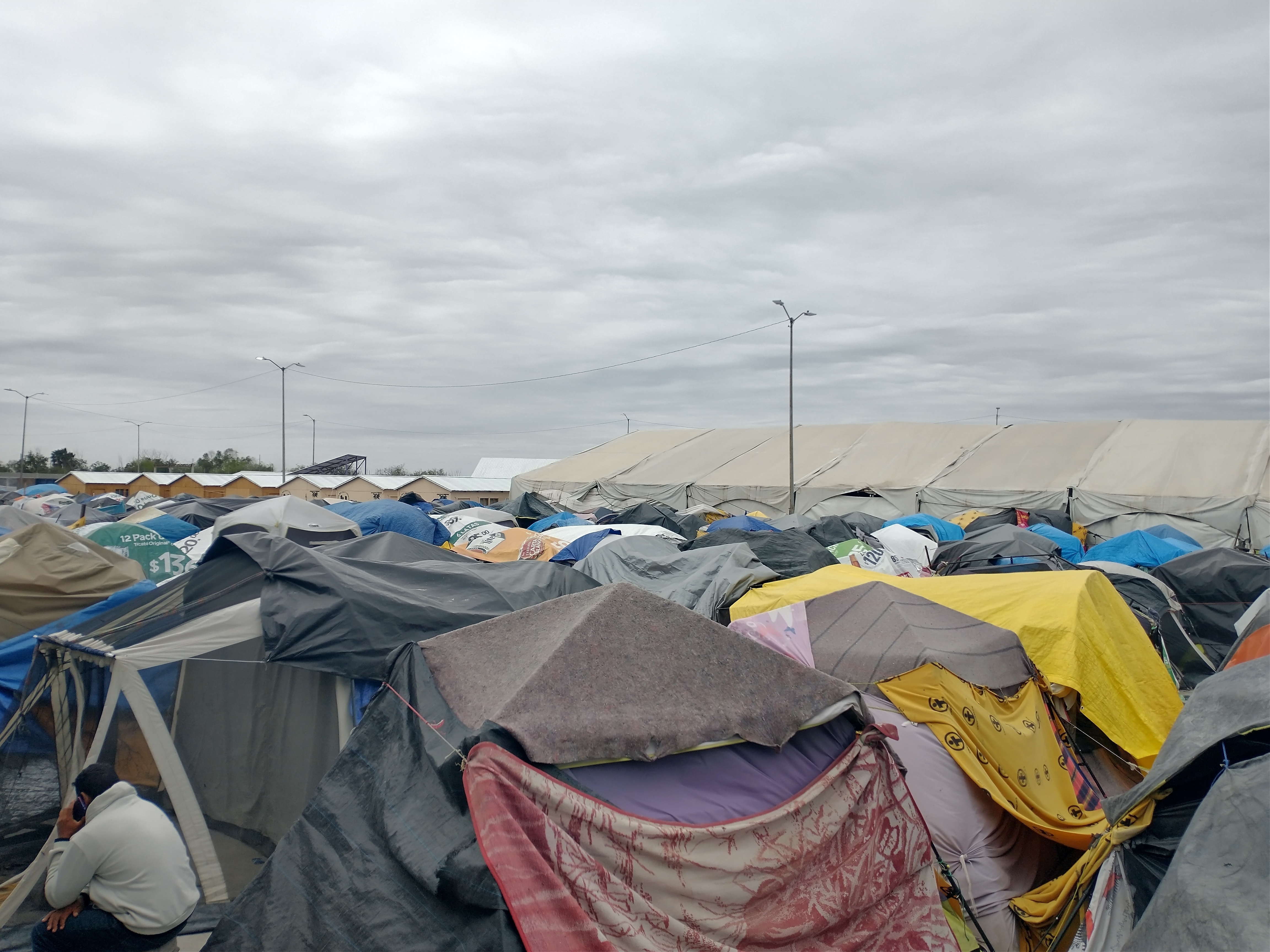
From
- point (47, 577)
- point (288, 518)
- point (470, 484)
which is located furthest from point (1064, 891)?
point (470, 484)

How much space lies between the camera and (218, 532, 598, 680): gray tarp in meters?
5.92

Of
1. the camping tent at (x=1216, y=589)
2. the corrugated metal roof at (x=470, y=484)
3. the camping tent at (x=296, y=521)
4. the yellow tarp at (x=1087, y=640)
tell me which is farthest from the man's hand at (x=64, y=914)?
the corrugated metal roof at (x=470, y=484)

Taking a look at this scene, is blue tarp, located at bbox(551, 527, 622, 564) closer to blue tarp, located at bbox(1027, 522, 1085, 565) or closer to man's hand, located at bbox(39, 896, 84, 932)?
blue tarp, located at bbox(1027, 522, 1085, 565)

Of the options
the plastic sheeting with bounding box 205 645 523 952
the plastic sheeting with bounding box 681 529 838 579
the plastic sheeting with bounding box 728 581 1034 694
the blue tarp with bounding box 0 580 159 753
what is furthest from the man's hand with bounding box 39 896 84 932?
the plastic sheeting with bounding box 681 529 838 579

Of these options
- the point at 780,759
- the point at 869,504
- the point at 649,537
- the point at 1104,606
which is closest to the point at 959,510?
the point at 869,504

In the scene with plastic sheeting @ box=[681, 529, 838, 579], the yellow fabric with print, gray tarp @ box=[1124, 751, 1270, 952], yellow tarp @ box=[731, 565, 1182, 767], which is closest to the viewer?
gray tarp @ box=[1124, 751, 1270, 952]

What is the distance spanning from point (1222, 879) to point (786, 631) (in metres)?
4.01

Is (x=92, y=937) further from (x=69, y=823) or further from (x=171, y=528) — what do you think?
(x=171, y=528)

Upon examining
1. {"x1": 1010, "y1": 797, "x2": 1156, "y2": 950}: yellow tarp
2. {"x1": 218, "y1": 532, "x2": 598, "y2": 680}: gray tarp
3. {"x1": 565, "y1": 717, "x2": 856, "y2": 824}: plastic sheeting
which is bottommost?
{"x1": 1010, "y1": 797, "x2": 1156, "y2": 950}: yellow tarp

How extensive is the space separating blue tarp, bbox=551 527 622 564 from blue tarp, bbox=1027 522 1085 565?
9354 millimetres

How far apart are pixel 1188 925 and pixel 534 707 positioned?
A: 2887mm

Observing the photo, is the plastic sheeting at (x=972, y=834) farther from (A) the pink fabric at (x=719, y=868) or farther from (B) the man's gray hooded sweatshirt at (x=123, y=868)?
(B) the man's gray hooded sweatshirt at (x=123, y=868)

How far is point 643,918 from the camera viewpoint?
373 centimetres

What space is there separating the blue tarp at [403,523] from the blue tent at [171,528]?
10.3 ft
